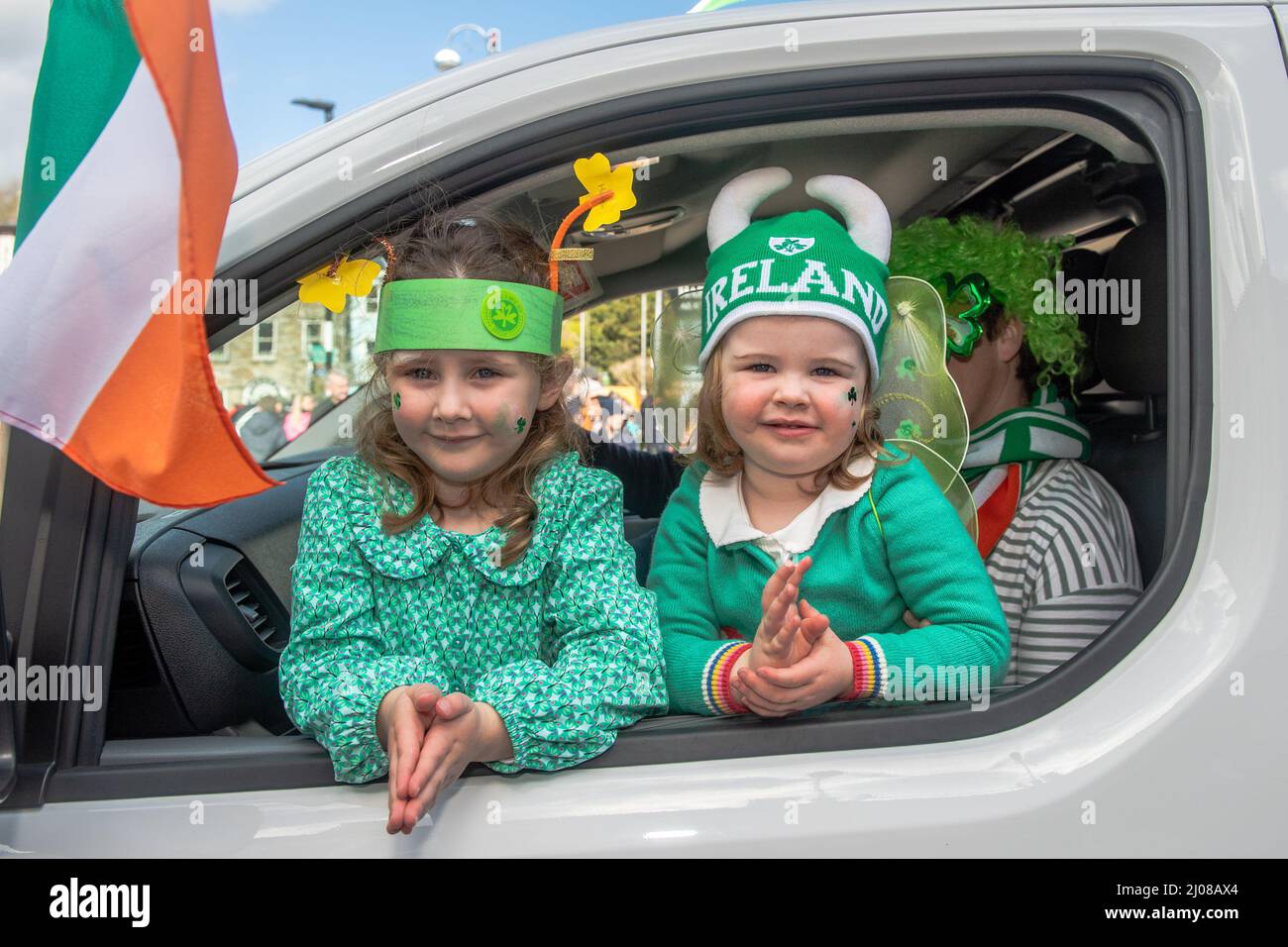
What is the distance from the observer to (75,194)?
122 centimetres

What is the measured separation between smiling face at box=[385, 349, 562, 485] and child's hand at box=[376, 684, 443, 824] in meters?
0.38

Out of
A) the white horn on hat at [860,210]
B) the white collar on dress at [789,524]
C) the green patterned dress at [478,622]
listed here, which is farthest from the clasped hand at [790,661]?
the white horn on hat at [860,210]

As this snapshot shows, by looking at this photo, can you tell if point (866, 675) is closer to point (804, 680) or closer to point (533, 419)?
point (804, 680)

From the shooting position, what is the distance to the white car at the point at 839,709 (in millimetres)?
1230

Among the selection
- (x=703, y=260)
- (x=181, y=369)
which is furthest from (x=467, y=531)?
(x=703, y=260)

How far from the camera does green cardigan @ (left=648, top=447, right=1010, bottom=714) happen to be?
1458 mm

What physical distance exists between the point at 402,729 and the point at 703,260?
1.83m

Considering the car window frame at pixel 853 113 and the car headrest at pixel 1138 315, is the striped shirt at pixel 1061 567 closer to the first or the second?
the car headrest at pixel 1138 315

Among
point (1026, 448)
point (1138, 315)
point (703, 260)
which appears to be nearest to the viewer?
point (1138, 315)

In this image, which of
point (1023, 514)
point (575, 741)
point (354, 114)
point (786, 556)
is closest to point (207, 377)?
point (354, 114)

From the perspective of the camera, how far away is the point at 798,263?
1577 mm

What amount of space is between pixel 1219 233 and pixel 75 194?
1347mm

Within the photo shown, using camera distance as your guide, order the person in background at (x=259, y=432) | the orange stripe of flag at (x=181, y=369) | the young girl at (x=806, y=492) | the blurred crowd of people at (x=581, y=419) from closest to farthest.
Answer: the orange stripe of flag at (x=181, y=369) < the young girl at (x=806, y=492) < the blurred crowd of people at (x=581, y=419) < the person in background at (x=259, y=432)

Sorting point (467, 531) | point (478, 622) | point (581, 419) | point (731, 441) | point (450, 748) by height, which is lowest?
point (450, 748)
